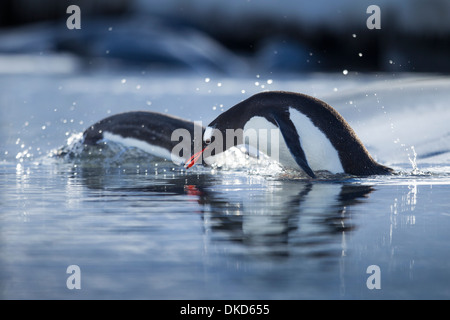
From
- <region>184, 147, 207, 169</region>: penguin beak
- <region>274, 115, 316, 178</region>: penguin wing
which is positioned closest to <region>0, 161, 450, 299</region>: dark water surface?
<region>274, 115, 316, 178</region>: penguin wing

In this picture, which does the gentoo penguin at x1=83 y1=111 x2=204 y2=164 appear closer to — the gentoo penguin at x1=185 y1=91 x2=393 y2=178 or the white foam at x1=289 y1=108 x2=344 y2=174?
the gentoo penguin at x1=185 y1=91 x2=393 y2=178

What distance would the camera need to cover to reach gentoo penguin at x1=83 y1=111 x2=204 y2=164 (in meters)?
12.8

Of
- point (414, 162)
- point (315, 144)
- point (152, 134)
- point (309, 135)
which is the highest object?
point (152, 134)

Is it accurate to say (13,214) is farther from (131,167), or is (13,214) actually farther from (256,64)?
(256,64)

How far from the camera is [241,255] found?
17.3ft

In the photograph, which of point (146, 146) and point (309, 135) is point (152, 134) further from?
point (309, 135)

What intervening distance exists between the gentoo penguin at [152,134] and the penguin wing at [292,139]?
7.65ft

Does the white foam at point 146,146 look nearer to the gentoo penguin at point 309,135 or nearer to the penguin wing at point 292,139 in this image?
the gentoo penguin at point 309,135

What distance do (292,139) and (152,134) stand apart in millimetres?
3606

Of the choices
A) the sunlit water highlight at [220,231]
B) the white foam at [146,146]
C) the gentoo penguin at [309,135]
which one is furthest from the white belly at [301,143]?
the white foam at [146,146]

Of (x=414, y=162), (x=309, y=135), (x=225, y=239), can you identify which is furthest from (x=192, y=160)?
(x=225, y=239)

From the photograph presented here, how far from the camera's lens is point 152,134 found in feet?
43.5

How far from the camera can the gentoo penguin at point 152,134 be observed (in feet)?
42.1
